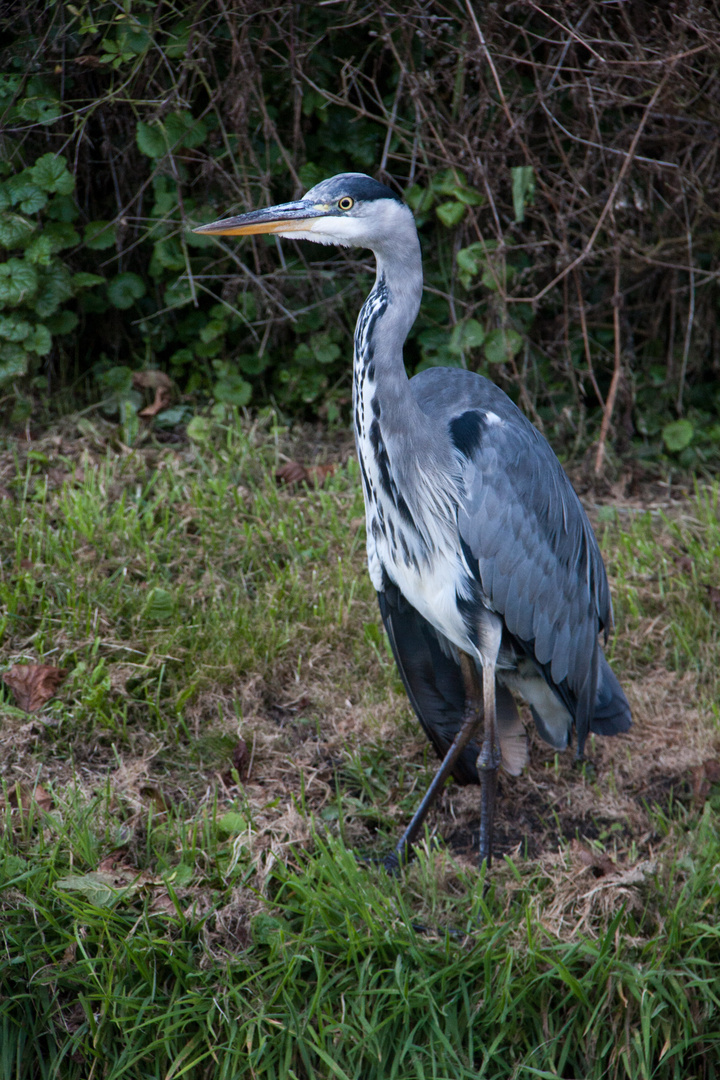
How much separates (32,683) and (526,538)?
163 centimetres

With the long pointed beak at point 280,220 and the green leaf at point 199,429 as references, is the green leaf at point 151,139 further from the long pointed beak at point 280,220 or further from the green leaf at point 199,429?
the long pointed beak at point 280,220

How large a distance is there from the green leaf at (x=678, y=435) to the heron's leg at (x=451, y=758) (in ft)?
7.51

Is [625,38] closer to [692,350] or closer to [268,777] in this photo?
[692,350]

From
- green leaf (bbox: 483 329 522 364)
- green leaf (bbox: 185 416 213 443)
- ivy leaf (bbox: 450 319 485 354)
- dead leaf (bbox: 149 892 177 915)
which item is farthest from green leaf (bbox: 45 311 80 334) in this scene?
dead leaf (bbox: 149 892 177 915)

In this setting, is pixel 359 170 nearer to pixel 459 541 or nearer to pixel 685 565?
pixel 685 565

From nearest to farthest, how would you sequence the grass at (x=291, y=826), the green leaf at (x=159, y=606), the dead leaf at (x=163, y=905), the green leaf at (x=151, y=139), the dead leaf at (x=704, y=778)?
the grass at (x=291, y=826) < the dead leaf at (x=163, y=905) < the dead leaf at (x=704, y=778) < the green leaf at (x=159, y=606) < the green leaf at (x=151, y=139)

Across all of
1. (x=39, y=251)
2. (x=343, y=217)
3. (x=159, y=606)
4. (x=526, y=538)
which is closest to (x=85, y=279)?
(x=39, y=251)

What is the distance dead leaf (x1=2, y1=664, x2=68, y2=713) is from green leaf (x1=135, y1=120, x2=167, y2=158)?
231 cm

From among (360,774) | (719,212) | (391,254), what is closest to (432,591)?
(360,774)

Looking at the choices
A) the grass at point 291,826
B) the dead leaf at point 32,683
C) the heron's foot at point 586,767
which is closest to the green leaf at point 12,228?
the grass at point 291,826

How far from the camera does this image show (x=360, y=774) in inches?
125

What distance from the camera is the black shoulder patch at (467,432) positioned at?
277 cm

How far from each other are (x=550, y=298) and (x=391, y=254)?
7.55ft

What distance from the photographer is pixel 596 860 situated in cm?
279
